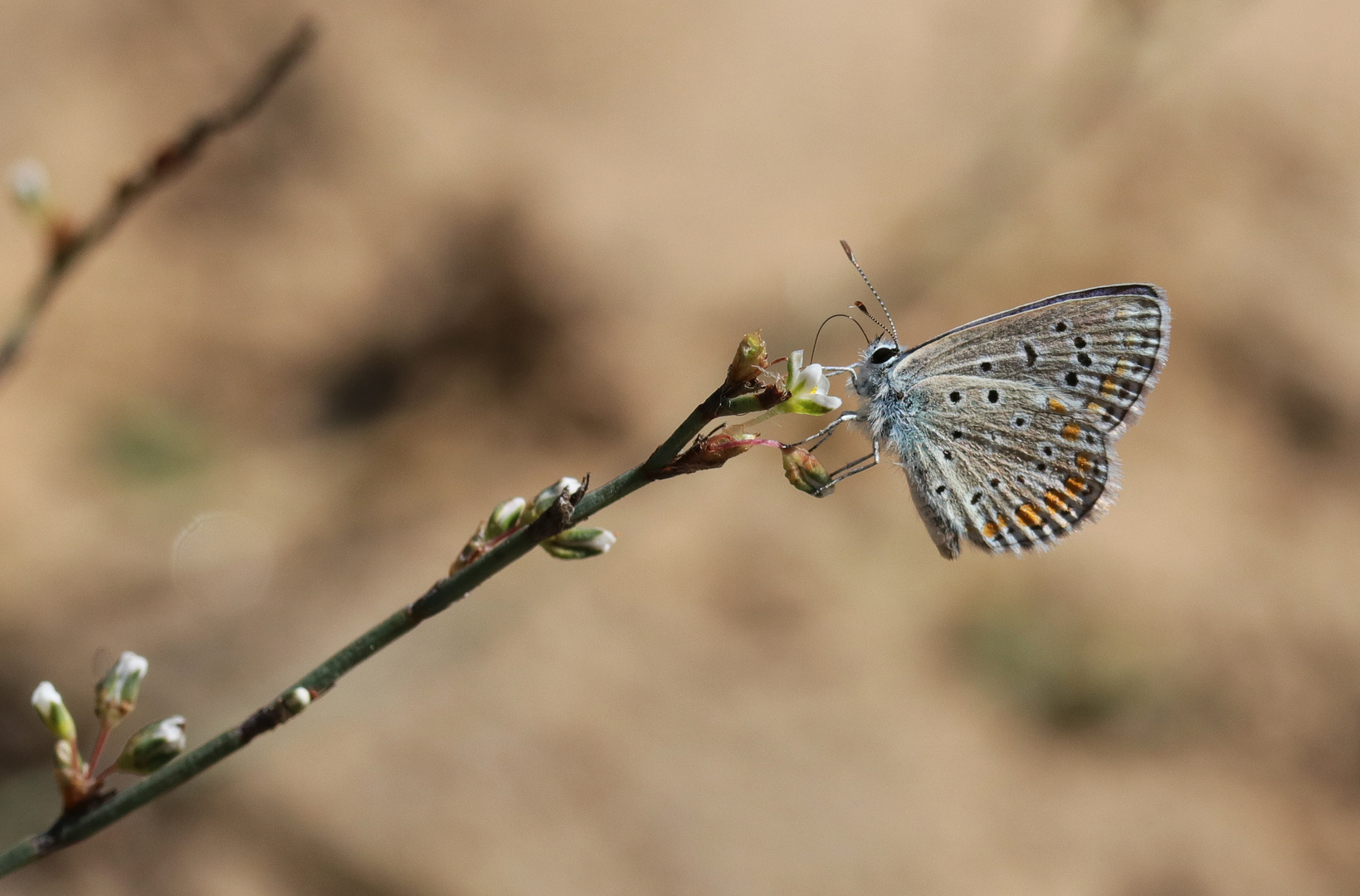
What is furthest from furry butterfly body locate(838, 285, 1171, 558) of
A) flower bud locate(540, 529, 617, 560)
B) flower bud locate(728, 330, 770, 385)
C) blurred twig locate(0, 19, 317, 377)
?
blurred twig locate(0, 19, 317, 377)

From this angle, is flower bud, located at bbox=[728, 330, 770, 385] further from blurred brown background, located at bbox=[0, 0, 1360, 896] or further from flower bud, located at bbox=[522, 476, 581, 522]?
blurred brown background, located at bbox=[0, 0, 1360, 896]

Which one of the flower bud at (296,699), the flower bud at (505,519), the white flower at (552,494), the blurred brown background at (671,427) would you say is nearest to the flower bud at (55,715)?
the flower bud at (296,699)

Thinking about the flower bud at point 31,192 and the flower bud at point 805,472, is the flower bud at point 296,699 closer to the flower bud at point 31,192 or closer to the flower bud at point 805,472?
the flower bud at point 805,472

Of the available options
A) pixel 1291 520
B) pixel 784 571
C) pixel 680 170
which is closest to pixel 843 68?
pixel 680 170

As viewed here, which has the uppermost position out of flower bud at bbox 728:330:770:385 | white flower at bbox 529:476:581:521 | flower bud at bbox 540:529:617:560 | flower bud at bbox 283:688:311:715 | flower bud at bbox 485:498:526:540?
flower bud at bbox 728:330:770:385

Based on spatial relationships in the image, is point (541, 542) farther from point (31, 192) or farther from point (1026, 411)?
point (1026, 411)

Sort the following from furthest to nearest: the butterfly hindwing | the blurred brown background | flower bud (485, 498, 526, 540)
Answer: the blurred brown background → the butterfly hindwing → flower bud (485, 498, 526, 540)
